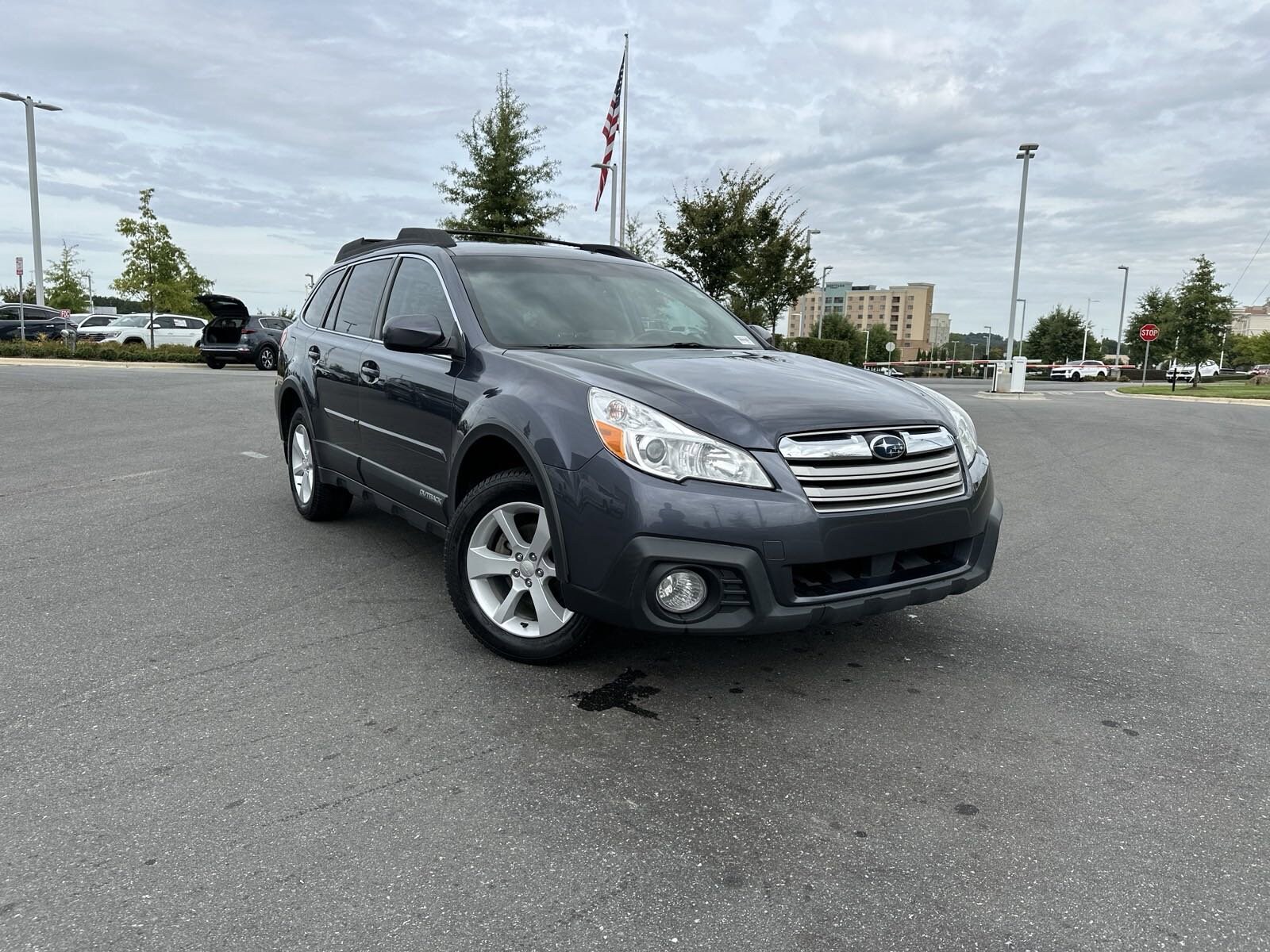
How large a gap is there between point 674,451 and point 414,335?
1427mm

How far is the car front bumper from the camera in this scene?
9.91 feet

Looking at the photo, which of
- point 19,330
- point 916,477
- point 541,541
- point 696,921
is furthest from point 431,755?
point 19,330

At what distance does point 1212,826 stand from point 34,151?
3840 cm

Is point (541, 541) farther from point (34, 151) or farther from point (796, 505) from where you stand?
point (34, 151)

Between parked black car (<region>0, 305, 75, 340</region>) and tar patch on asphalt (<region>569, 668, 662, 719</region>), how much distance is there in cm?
3583

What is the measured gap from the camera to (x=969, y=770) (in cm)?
291

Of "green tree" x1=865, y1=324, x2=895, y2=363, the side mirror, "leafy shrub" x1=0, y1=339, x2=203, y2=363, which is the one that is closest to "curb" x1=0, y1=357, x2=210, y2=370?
"leafy shrub" x1=0, y1=339, x2=203, y2=363

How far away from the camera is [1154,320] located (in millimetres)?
49781

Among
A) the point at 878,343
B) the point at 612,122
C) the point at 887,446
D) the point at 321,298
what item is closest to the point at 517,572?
the point at 887,446

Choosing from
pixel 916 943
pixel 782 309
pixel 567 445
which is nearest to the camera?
pixel 916 943

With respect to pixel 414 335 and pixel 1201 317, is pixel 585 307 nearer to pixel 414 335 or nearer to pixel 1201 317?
pixel 414 335

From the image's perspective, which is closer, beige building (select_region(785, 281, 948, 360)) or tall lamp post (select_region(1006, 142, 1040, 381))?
tall lamp post (select_region(1006, 142, 1040, 381))

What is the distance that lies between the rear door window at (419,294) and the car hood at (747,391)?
627 millimetres

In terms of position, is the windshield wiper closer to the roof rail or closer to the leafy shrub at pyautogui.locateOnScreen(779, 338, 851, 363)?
the roof rail
